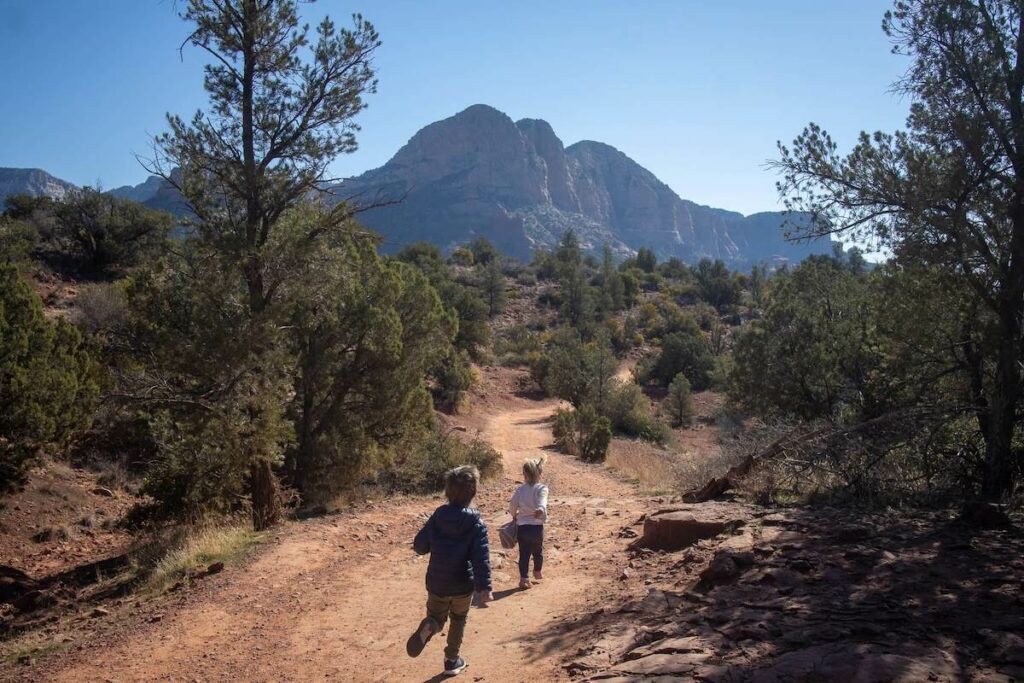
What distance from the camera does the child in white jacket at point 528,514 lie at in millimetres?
7531

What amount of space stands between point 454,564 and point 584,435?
19.6 m

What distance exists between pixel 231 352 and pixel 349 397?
3.96 metres

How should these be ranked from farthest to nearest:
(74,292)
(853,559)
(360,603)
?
(74,292) → (360,603) → (853,559)

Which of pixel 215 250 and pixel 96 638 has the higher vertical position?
pixel 215 250

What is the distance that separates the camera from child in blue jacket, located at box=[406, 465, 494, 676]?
518 centimetres

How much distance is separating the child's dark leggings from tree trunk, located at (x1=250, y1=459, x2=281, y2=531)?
5010 millimetres

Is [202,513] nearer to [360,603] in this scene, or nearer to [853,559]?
[360,603]

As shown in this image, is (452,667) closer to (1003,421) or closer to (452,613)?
(452,613)

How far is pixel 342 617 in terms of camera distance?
6914 mm

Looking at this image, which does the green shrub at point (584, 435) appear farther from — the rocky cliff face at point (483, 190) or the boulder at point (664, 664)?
the rocky cliff face at point (483, 190)

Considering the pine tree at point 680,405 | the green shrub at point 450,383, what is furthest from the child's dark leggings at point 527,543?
the pine tree at point 680,405

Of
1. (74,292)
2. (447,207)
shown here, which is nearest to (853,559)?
(74,292)

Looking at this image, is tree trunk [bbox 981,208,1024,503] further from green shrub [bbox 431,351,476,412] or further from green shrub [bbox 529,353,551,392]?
green shrub [bbox 529,353,551,392]

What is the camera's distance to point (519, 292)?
62.2m
